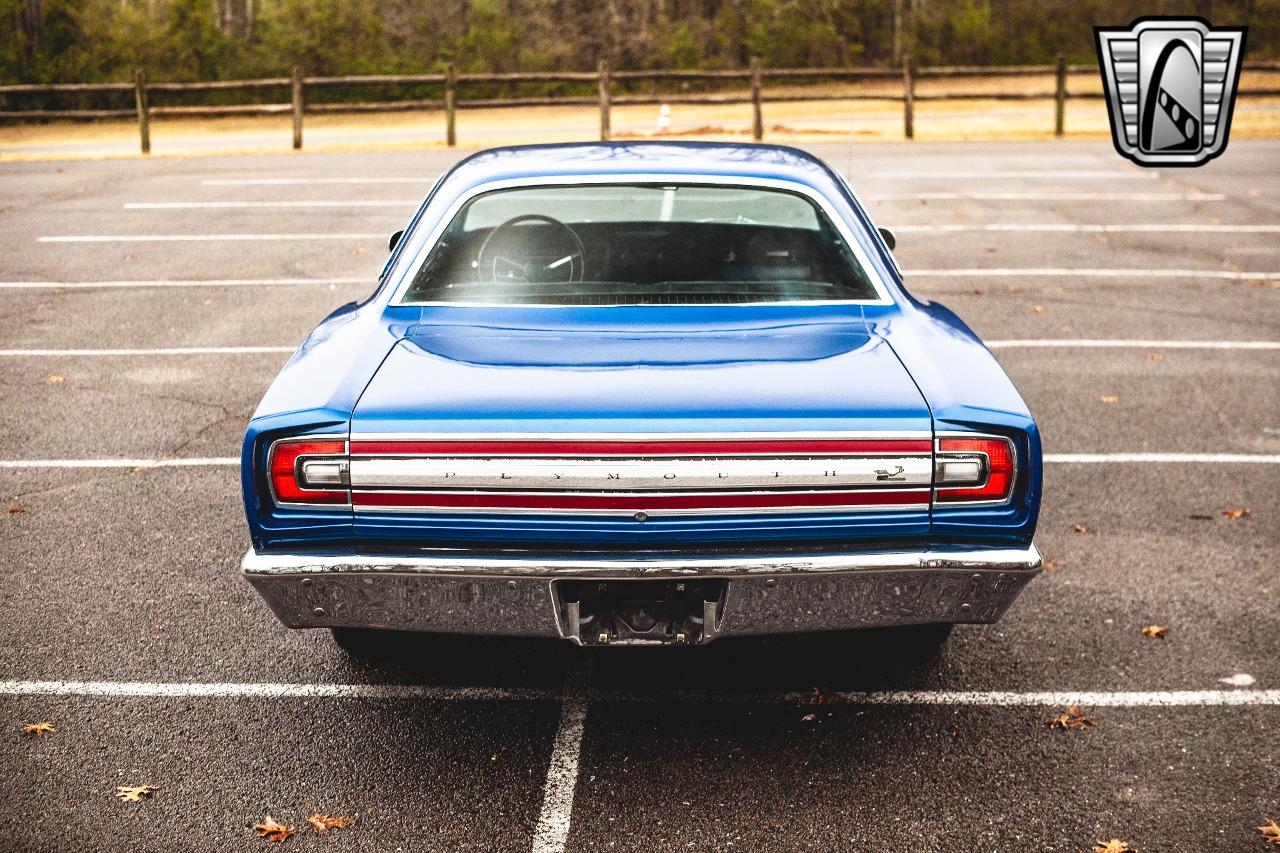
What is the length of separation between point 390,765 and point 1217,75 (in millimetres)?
22987

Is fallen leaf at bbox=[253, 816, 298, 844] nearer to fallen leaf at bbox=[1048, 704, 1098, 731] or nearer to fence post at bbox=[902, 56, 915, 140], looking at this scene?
fallen leaf at bbox=[1048, 704, 1098, 731]

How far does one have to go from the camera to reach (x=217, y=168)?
17906 millimetres

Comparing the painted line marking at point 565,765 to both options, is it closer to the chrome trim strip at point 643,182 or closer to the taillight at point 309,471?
the taillight at point 309,471

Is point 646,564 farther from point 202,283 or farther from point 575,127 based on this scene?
point 575,127

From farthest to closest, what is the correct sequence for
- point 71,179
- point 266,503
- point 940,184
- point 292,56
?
1. point 292,56
2. point 71,179
3. point 940,184
4. point 266,503

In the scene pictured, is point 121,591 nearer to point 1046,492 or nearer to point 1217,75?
point 1046,492

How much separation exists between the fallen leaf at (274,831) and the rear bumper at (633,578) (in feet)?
1.65

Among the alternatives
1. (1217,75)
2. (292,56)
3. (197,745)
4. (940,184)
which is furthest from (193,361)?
(292,56)

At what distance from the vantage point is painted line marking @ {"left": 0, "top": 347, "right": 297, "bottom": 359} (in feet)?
25.8

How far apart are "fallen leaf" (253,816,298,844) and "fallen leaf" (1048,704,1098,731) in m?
2.10

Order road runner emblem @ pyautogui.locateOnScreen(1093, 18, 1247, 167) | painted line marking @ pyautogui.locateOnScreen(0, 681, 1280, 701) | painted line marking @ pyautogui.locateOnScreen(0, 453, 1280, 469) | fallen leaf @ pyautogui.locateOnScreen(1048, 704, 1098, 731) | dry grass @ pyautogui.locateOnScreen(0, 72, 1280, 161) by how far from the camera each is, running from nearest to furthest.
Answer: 1. fallen leaf @ pyautogui.locateOnScreen(1048, 704, 1098, 731)
2. painted line marking @ pyautogui.locateOnScreen(0, 681, 1280, 701)
3. painted line marking @ pyautogui.locateOnScreen(0, 453, 1280, 469)
4. road runner emblem @ pyautogui.locateOnScreen(1093, 18, 1247, 167)
5. dry grass @ pyautogui.locateOnScreen(0, 72, 1280, 161)

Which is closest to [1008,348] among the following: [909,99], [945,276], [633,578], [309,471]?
[945,276]

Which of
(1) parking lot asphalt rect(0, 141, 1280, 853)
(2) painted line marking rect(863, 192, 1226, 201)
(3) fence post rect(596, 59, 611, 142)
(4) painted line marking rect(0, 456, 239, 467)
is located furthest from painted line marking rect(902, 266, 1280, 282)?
(3) fence post rect(596, 59, 611, 142)

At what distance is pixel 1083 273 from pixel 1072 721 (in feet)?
24.0
